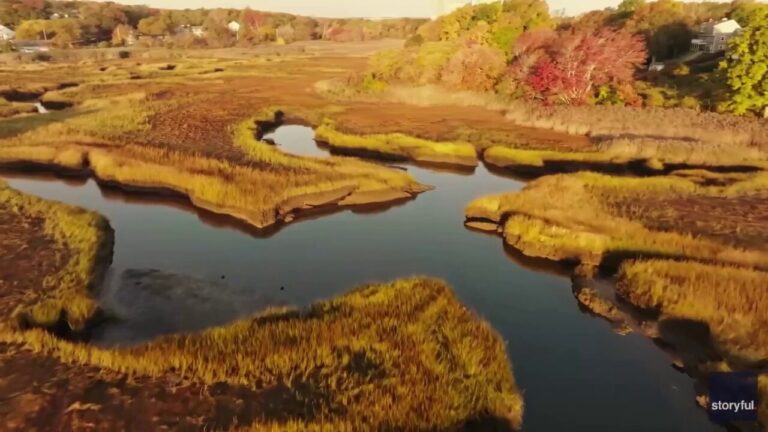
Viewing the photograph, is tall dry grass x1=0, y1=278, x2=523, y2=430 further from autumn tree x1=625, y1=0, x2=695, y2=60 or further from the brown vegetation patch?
autumn tree x1=625, y1=0, x2=695, y2=60

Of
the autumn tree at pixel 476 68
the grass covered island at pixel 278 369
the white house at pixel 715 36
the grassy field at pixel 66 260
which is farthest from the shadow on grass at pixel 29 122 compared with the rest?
the white house at pixel 715 36

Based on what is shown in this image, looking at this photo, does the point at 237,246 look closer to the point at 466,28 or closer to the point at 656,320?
the point at 656,320

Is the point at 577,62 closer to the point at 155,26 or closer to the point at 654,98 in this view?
the point at 654,98

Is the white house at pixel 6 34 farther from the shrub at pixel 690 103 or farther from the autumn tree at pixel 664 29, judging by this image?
the shrub at pixel 690 103

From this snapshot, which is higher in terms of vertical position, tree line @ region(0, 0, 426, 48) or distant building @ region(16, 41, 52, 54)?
tree line @ region(0, 0, 426, 48)

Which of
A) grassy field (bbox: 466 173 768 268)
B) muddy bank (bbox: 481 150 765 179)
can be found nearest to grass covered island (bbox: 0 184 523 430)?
grassy field (bbox: 466 173 768 268)
